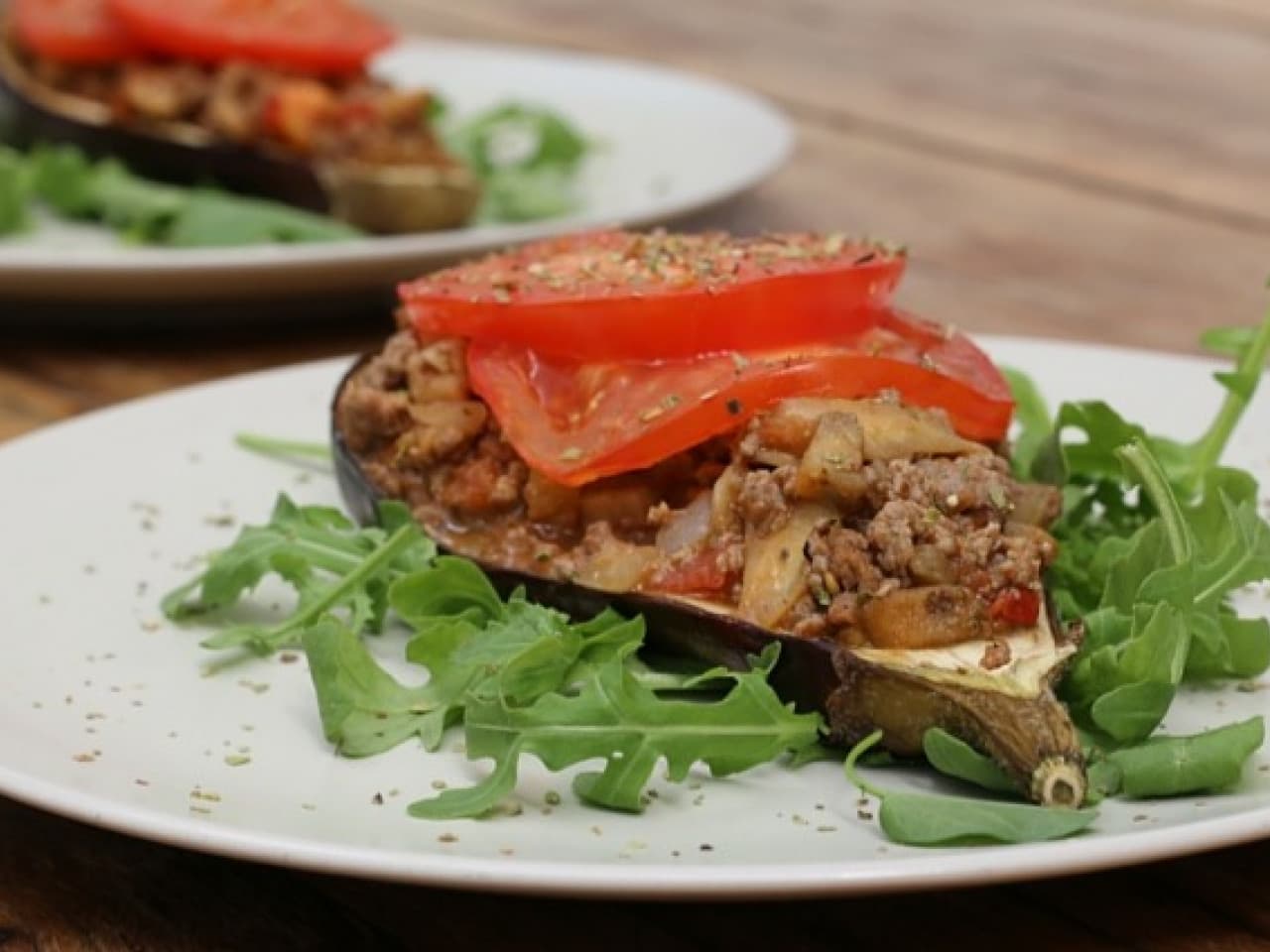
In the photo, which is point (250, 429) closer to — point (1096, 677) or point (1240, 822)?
point (1096, 677)

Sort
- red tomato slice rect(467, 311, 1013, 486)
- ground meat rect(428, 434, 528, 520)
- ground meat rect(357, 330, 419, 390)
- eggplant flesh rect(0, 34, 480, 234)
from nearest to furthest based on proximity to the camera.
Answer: red tomato slice rect(467, 311, 1013, 486) → ground meat rect(428, 434, 528, 520) → ground meat rect(357, 330, 419, 390) → eggplant flesh rect(0, 34, 480, 234)

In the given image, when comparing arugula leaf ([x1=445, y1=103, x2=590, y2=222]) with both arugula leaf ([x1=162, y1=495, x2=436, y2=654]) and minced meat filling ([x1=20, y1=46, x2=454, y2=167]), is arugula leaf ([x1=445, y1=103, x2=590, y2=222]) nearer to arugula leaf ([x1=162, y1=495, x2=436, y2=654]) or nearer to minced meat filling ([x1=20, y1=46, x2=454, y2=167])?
minced meat filling ([x1=20, y1=46, x2=454, y2=167])

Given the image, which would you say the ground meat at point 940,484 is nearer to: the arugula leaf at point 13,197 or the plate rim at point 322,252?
the plate rim at point 322,252

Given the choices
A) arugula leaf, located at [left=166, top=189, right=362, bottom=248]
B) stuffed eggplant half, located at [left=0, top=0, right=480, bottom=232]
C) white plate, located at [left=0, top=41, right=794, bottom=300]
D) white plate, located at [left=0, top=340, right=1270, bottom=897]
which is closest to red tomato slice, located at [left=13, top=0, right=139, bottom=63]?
stuffed eggplant half, located at [left=0, top=0, right=480, bottom=232]

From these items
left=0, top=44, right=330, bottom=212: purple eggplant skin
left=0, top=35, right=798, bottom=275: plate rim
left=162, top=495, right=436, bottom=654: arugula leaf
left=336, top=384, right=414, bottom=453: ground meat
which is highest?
left=336, top=384, right=414, bottom=453: ground meat

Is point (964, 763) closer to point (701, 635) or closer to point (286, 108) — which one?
point (701, 635)

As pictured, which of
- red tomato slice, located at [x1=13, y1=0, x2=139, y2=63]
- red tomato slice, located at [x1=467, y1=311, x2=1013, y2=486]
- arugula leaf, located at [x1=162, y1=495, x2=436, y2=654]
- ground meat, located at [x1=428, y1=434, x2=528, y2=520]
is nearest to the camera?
red tomato slice, located at [x1=467, y1=311, x2=1013, y2=486]

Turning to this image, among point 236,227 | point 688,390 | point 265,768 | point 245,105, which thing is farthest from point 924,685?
point 245,105
